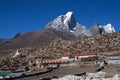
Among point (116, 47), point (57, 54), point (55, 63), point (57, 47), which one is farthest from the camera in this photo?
point (57, 47)

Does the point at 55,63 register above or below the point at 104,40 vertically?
below

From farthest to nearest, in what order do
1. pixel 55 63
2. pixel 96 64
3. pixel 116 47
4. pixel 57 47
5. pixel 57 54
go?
pixel 57 47, pixel 57 54, pixel 116 47, pixel 55 63, pixel 96 64

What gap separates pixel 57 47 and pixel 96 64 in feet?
223

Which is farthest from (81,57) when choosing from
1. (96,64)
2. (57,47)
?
(57,47)

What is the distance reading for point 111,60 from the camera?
121375 millimetres

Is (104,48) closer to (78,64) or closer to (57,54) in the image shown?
(57,54)

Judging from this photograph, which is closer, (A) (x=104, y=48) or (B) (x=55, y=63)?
(B) (x=55, y=63)

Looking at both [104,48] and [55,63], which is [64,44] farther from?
[55,63]

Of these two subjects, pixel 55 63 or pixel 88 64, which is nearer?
pixel 88 64

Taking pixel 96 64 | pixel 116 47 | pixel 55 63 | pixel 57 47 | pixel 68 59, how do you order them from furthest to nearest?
pixel 57 47, pixel 116 47, pixel 68 59, pixel 55 63, pixel 96 64

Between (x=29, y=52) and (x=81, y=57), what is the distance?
54.0 m

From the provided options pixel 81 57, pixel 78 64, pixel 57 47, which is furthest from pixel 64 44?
pixel 78 64

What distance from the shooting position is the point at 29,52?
621 feet

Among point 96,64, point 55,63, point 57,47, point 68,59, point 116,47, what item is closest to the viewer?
point 96,64
